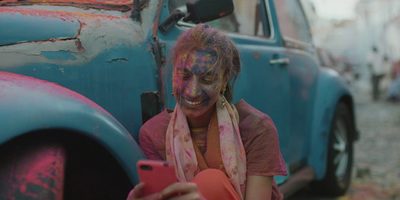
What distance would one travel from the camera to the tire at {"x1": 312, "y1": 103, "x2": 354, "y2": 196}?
3.53 m

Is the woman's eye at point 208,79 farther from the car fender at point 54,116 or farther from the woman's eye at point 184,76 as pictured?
the car fender at point 54,116

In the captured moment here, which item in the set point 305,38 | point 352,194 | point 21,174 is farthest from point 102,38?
point 352,194

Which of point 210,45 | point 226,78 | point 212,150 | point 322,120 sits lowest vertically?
point 322,120

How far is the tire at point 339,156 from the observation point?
11.6 ft

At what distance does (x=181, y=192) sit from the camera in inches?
49.3

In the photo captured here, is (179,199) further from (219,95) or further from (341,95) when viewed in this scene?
(341,95)

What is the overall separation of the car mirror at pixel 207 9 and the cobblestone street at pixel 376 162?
244cm

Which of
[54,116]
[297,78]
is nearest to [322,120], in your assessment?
[297,78]

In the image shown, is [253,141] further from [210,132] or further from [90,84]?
[90,84]

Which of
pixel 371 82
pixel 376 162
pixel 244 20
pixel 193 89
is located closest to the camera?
pixel 193 89

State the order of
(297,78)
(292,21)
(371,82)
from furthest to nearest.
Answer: (371,82)
(292,21)
(297,78)

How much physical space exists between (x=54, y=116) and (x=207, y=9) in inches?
35.0

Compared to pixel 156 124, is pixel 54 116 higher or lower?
higher

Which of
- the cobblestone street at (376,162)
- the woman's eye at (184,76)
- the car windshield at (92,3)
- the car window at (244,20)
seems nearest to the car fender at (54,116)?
the woman's eye at (184,76)
